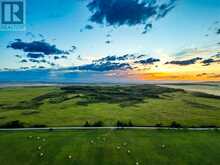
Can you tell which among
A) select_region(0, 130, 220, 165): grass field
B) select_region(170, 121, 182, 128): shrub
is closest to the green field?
select_region(170, 121, 182, 128): shrub

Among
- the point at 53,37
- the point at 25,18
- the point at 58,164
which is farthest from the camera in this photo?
the point at 53,37

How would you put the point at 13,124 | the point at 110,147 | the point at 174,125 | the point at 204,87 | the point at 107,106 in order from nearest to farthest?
the point at 110,147
the point at 174,125
the point at 13,124
the point at 107,106
the point at 204,87

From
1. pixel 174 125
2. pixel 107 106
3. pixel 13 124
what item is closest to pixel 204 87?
pixel 174 125

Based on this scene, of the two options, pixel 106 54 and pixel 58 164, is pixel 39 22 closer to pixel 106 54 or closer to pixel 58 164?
pixel 106 54

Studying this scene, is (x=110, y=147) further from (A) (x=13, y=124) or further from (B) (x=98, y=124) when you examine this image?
(A) (x=13, y=124)

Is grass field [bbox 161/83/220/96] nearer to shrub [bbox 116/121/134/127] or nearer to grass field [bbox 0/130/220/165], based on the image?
grass field [bbox 0/130/220/165]

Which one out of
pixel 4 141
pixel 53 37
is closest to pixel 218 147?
pixel 4 141
